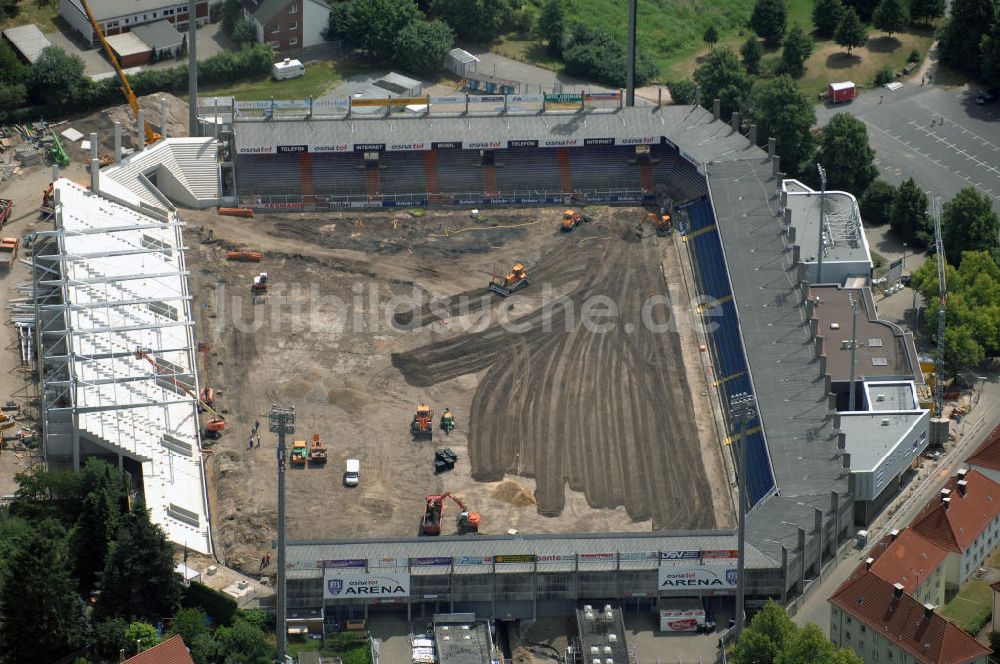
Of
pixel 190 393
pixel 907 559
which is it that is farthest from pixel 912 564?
pixel 190 393

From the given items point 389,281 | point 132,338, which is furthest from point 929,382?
point 132,338

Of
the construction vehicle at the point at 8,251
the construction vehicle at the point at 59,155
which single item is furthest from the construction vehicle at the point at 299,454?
the construction vehicle at the point at 59,155

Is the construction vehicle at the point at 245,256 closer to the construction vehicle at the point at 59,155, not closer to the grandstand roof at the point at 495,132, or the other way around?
the grandstand roof at the point at 495,132

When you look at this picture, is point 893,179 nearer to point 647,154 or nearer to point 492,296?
point 647,154

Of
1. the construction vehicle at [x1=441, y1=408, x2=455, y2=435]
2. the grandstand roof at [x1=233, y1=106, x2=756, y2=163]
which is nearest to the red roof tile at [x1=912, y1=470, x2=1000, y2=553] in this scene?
the construction vehicle at [x1=441, y1=408, x2=455, y2=435]

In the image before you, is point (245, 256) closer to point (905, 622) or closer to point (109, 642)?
point (109, 642)

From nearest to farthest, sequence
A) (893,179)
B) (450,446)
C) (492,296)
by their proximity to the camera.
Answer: (450,446) → (492,296) → (893,179)

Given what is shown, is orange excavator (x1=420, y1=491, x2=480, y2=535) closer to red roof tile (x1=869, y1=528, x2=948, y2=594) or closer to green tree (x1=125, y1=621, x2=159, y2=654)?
green tree (x1=125, y1=621, x2=159, y2=654)
